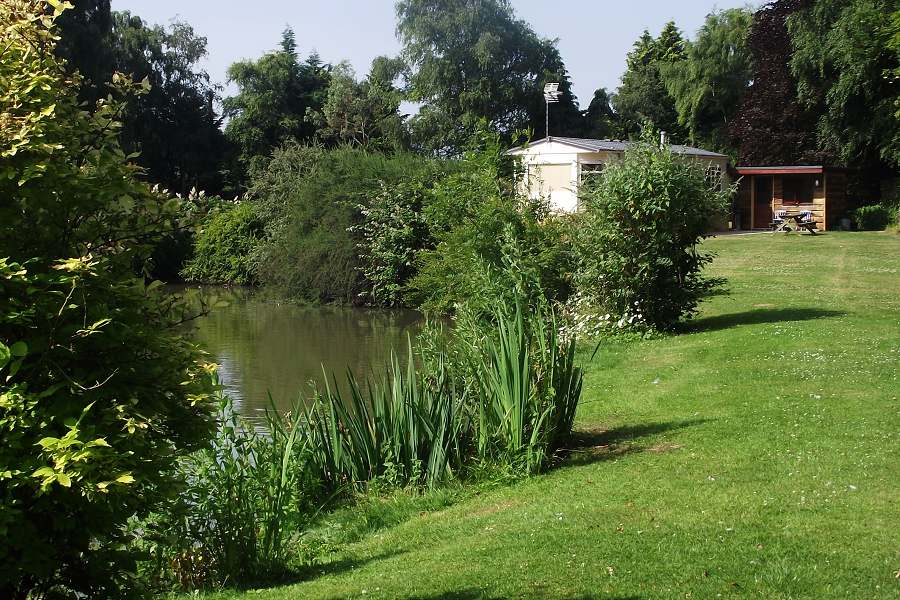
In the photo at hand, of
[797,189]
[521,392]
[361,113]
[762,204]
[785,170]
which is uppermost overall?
[361,113]

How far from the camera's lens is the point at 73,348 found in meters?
4.04

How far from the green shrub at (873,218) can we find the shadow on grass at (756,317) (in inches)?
964

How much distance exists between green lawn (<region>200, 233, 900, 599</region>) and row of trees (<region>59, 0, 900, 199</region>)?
31959 millimetres

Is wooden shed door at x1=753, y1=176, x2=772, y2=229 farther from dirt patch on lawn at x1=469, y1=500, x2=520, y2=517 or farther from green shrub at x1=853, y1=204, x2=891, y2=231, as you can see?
dirt patch on lawn at x1=469, y1=500, x2=520, y2=517

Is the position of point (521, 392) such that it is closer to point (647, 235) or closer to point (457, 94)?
point (647, 235)

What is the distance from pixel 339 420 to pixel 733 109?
4964 centimetres

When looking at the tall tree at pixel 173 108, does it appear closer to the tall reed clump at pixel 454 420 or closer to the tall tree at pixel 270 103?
the tall tree at pixel 270 103

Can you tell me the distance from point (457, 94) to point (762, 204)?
20.5 meters

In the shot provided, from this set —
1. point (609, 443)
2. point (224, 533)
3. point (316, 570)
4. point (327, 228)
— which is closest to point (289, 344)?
point (327, 228)

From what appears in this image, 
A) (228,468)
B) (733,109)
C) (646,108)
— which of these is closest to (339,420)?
(228,468)

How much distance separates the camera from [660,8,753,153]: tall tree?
52.9 meters

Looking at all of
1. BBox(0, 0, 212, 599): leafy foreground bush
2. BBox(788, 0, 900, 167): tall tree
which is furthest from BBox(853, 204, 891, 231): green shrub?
BBox(0, 0, 212, 599): leafy foreground bush

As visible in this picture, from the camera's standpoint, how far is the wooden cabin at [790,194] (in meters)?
41.2

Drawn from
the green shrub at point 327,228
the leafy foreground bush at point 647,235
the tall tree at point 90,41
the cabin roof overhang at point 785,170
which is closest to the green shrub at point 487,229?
the leafy foreground bush at point 647,235
